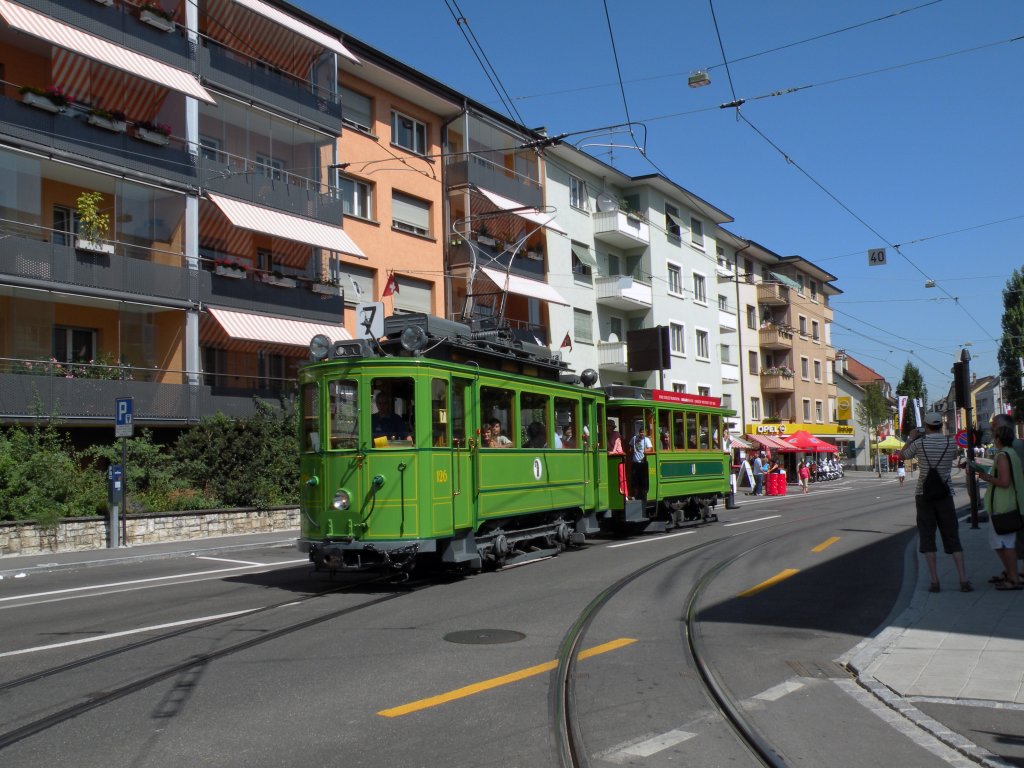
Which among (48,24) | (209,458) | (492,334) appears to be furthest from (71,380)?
(492,334)

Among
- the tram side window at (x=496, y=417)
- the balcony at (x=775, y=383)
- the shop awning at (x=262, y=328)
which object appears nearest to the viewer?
the tram side window at (x=496, y=417)

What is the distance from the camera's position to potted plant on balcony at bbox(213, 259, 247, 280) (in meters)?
24.4

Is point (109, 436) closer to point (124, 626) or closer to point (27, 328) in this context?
point (27, 328)

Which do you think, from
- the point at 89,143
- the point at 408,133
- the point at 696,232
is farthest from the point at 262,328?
the point at 696,232

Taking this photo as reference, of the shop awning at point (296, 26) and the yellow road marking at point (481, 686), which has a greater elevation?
the shop awning at point (296, 26)

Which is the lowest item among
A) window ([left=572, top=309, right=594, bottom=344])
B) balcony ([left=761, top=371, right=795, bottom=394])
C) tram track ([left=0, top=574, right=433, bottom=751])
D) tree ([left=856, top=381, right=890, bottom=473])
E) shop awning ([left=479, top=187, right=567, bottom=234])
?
tram track ([left=0, top=574, right=433, bottom=751])

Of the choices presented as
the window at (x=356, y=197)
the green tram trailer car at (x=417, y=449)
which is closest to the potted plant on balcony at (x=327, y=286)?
the window at (x=356, y=197)

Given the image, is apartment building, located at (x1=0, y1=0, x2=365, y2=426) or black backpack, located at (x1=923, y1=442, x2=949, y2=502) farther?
apartment building, located at (x1=0, y1=0, x2=365, y2=426)

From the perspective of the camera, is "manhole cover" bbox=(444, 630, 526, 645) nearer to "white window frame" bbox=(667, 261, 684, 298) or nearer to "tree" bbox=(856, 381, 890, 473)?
"white window frame" bbox=(667, 261, 684, 298)

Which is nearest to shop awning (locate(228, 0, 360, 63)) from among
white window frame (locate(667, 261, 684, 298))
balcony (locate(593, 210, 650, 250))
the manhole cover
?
balcony (locate(593, 210, 650, 250))

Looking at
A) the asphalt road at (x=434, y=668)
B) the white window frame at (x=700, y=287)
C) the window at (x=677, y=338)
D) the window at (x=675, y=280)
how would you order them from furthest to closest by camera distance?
the white window frame at (x=700, y=287) < the window at (x=675, y=280) < the window at (x=677, y=338) < the asphalt road at (x=434, y=668)

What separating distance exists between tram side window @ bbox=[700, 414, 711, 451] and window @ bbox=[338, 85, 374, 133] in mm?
15222

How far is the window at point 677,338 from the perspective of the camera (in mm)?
46375

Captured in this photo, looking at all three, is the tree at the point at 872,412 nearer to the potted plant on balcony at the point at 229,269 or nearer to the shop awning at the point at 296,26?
the shop awning at the point at 296,26
